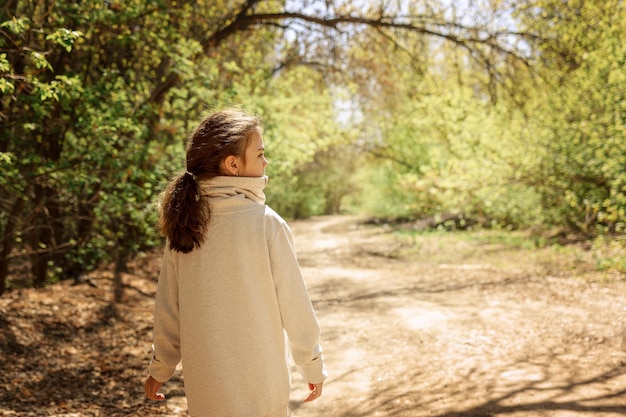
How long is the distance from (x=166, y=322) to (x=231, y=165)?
731 millimetres

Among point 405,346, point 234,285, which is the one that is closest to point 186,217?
point 234,285

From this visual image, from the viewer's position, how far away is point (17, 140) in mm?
5438

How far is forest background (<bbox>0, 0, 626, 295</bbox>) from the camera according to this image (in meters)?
5.37

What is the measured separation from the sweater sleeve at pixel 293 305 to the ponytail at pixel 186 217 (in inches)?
11.6

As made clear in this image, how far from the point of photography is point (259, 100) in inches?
367

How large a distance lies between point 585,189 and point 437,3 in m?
5.33

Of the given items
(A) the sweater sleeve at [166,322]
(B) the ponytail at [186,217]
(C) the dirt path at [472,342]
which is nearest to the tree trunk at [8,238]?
(C) the dirt path at [472,342]

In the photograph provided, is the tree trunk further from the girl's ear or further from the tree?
the girl's ear

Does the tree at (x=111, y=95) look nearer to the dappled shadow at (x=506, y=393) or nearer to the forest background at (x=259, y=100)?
the forest background at (x=259, y=100)

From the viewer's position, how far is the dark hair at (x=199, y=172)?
1.90 metres

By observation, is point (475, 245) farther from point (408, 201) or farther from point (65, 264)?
point (65, 264)

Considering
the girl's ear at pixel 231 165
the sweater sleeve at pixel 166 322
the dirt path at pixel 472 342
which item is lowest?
the dirt path at pixel 472 342

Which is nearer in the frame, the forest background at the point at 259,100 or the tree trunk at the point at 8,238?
the forest background at the point at 259,100

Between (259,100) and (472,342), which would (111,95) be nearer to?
(259,100)
